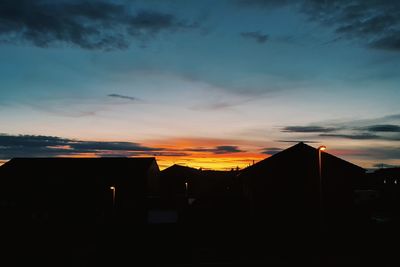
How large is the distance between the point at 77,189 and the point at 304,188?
3062 centimetres

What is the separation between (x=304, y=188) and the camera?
31641mm

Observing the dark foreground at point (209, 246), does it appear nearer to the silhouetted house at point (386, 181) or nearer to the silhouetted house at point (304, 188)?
the silhouetted house at point (304, 188)

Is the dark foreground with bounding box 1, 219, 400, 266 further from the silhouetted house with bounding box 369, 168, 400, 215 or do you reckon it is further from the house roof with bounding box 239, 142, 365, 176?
the silhouetted house with bounding box 369, 168, 400, 215

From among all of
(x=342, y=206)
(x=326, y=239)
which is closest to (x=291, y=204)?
(x=342, y=206)

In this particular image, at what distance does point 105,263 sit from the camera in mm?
21203

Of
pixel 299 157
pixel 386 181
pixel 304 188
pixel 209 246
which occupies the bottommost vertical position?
pixel 386 181

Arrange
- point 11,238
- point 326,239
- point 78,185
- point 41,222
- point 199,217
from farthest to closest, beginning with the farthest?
point 78,185
point 41,222
point 199,217
point 11,238
point 326,239

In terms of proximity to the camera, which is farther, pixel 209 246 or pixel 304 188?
pixel 304 188

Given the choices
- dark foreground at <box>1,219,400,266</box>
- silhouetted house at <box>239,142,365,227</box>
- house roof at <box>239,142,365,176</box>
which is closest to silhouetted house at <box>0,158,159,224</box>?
dark foreground at <box>1,219,400,266</box>

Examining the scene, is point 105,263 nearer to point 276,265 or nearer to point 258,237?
point 276,265

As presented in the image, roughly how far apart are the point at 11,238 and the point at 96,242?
777 centimetres

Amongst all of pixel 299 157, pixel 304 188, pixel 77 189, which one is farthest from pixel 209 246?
pixel 77 189

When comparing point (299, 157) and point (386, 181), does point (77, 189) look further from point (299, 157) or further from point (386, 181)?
point (386, 181)

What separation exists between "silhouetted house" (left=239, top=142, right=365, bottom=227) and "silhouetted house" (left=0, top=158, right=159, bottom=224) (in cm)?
1645
